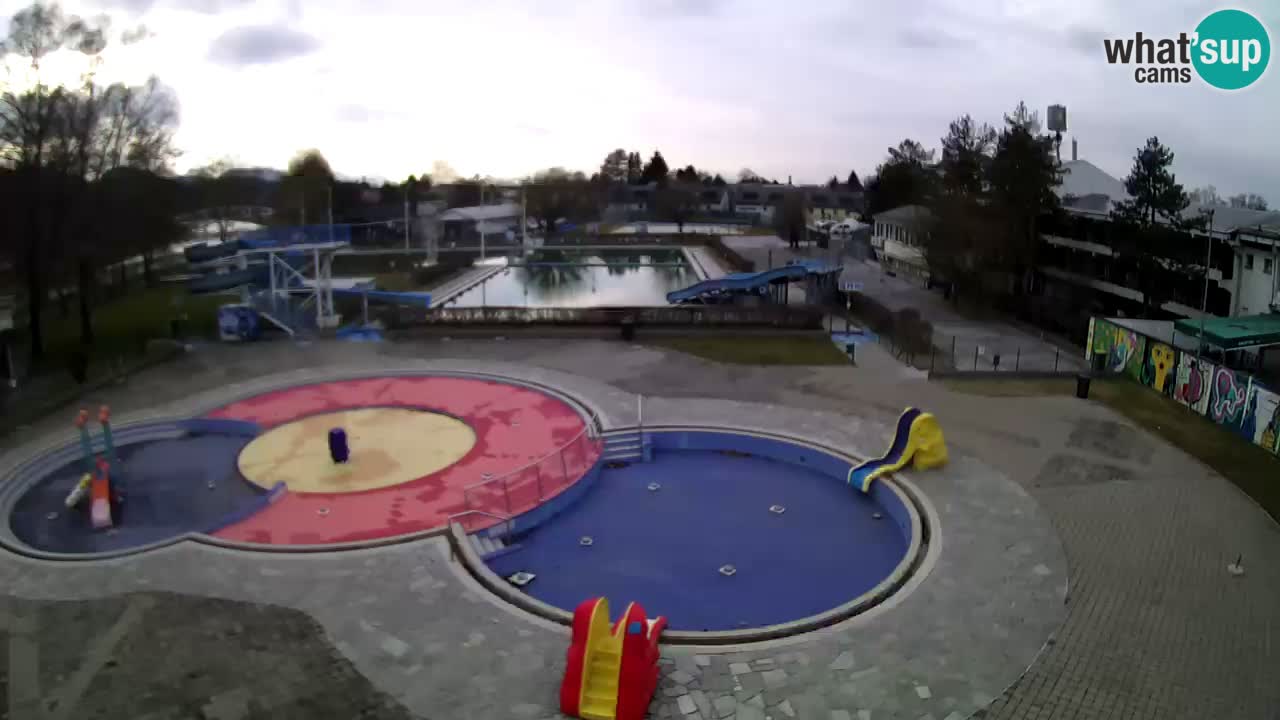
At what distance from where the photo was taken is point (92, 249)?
29.9 m

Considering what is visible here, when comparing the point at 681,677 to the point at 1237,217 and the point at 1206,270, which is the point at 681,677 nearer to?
the point at 1206,270

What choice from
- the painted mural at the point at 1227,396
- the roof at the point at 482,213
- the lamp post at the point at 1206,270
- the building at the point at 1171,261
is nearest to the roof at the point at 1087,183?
the building at the point at 1171,261

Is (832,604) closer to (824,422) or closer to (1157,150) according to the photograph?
(824,422)

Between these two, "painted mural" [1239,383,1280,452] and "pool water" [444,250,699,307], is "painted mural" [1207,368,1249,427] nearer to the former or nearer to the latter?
"painted mural" [1239,383,1280,452]

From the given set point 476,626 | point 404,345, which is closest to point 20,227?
point 404,345

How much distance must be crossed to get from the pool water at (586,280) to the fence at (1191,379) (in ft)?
71.7

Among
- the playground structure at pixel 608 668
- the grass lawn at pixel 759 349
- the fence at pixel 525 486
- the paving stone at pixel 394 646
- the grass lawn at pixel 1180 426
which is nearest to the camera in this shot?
the playground structure at pixel 608 668

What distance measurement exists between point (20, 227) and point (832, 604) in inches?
1058

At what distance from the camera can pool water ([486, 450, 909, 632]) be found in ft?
45.4

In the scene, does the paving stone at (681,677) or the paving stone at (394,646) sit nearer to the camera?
the paving stone at (681,677)

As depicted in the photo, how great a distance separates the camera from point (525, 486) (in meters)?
17.5

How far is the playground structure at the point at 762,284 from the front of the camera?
36.1 m

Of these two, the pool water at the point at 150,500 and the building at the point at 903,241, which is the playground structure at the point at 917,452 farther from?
the building at the point at 903,241

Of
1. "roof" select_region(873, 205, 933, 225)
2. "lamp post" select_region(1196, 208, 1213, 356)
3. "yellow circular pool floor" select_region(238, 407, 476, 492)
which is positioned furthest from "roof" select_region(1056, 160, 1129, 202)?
"yellow circular pool floor" select_region(238, 407, 476, 492)
